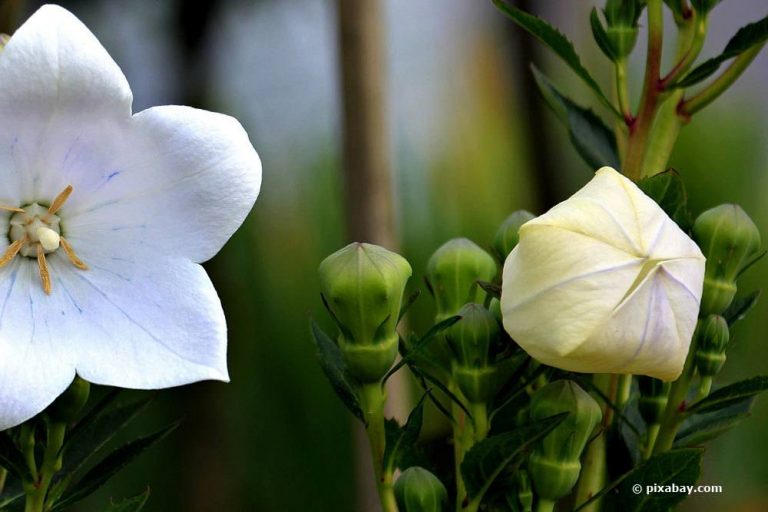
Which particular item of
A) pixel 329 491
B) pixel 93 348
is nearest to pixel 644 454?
pixel 93 348

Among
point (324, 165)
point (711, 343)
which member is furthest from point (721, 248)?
point (324, 165)

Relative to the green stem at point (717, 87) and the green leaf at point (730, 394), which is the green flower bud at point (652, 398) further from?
the green stem at point (717, 87)

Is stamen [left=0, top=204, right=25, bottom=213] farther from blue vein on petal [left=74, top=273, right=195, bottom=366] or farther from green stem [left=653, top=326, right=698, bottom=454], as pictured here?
green stem [left=653, top=326, right=698, bottom=454]

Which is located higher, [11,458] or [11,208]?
[11,208]

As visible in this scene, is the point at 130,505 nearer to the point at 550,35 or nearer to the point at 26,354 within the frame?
the point at 26,354

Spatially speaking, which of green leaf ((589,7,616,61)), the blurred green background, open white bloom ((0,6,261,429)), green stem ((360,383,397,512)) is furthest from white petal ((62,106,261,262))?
the blurred green background

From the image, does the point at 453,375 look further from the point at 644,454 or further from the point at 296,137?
the point at 296,137

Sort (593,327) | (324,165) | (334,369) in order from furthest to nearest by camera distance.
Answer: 1. (324,165)
2. (334,369)
3. (593,327)
